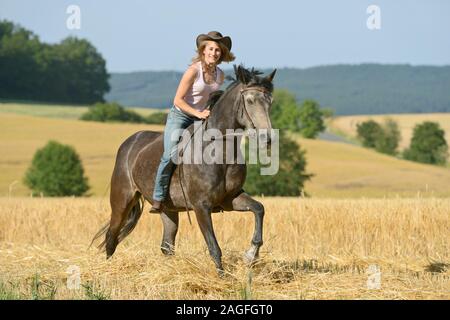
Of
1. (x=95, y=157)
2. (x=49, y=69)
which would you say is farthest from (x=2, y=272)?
(x=49, y=69)

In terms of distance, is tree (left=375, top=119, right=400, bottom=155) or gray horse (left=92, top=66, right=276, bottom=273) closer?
gray horse (left=92, top=66, right=276, bottom=273)

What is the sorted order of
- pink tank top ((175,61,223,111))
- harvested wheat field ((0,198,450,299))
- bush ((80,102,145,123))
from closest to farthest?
harvested wheat field ((0,198,450,299)), pink tank top ((175,61,223,111)), bush ((80,102,145,123))

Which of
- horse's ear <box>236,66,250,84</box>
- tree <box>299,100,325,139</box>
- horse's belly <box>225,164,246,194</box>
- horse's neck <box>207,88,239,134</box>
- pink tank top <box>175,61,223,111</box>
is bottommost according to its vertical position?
tree <box>299,100,325,139</box>

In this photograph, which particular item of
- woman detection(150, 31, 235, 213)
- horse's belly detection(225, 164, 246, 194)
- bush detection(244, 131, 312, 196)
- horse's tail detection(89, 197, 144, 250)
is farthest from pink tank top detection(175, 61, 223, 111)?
bush detection(244, 131, 312, 196)

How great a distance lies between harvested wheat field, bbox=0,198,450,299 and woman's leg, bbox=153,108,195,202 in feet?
2.85

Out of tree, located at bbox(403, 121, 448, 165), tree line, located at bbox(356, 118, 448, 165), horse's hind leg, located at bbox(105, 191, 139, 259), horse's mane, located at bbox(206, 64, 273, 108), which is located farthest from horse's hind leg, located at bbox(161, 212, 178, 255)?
tree, located at bbox(403, 121, 448, 165)

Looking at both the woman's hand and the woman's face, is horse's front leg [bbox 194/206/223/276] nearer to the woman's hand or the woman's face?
the woman's hand

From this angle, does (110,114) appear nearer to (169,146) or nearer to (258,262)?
(169,146)

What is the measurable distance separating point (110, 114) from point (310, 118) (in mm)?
37490

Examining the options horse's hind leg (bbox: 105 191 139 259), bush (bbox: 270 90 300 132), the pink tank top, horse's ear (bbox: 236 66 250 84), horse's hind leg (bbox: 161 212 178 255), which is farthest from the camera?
→ bush (bbox: 270 90 300 132)

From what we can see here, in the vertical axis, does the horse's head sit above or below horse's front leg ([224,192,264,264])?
above

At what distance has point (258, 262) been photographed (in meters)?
9.45

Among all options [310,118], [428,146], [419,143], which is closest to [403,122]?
[310,118]

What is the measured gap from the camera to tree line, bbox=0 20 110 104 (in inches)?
4328
